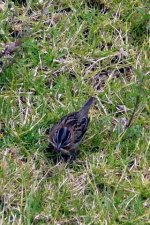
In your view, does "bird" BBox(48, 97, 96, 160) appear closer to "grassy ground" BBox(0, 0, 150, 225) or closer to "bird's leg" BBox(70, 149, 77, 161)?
"bird's leg" BBox(70, 149, 77, 161)

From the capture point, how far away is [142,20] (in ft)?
22.5

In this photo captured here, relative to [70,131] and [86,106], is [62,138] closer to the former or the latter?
[70,131]

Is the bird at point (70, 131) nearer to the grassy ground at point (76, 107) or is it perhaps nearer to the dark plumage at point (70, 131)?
the dark plumage at point (70, 131)

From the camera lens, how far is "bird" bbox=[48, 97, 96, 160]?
18.6 ft

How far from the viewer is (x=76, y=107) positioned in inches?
244

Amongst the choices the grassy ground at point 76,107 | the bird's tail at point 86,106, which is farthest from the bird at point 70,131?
the grassy ground at point 76,107

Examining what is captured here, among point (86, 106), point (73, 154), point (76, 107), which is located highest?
point (86, 106)

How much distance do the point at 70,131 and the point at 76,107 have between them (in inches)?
20.3

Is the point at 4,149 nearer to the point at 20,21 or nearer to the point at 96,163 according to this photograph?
the point at 96,163

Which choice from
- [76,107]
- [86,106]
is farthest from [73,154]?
[76,107]

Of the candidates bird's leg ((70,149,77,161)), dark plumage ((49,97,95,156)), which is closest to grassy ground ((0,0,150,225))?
bird's leg ((70,149,77,161))

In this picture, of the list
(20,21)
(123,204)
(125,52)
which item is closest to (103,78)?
(125,52)

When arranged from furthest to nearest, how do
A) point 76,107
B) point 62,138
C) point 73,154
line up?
point 76,107 → point 73,154 → point 62,138

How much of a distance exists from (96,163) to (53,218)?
585 mm
